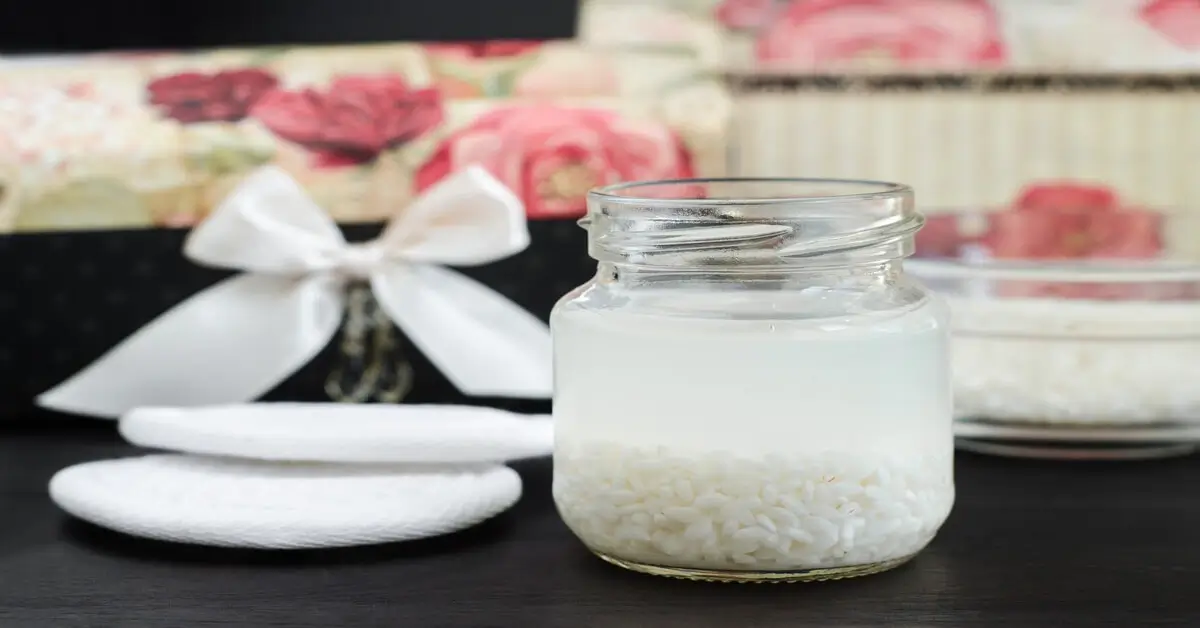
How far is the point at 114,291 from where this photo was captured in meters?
0.83

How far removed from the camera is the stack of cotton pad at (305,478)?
1.72 feet

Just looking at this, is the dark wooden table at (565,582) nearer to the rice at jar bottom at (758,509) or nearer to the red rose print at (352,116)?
the rice at jar bottom at (758,509)

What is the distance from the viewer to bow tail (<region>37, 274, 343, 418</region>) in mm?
793

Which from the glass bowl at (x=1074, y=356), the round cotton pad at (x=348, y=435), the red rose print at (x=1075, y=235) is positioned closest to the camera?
the round cotton pad at (x=348, y=435)

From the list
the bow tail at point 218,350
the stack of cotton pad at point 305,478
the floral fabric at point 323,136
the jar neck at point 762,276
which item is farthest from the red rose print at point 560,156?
the jar neck at point 762,276

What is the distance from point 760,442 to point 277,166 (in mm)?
502

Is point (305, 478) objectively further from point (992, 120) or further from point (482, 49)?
point (992, 120)

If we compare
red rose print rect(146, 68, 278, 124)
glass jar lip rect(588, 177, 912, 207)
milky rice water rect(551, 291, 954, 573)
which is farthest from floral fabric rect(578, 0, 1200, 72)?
milky rice water rect(551, 291, 954, 573)

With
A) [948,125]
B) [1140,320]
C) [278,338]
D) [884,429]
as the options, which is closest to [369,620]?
[884,429]

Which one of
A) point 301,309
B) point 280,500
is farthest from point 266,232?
point 280,500

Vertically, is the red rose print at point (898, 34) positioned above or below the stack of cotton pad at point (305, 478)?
above

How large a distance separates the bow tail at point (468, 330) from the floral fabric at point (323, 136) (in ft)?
0.21

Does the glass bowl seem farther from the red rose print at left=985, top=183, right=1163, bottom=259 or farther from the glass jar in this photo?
the glass jar

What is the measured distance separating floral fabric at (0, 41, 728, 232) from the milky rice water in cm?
37
